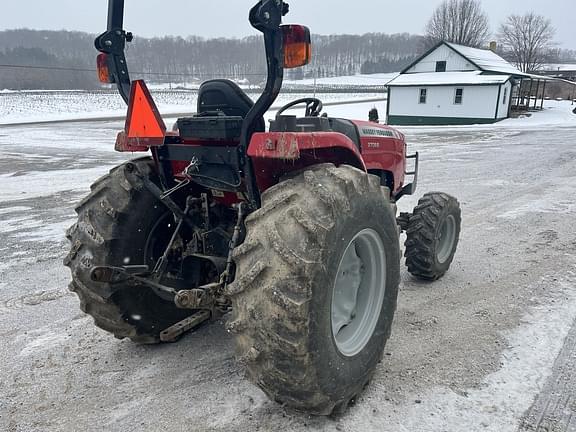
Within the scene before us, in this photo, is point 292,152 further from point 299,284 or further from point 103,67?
point 103,67

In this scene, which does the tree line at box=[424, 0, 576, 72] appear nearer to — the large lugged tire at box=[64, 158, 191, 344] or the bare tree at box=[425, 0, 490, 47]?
the bare tree at box=[425, 0, 490, 47]

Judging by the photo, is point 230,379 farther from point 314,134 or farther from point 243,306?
point 314,134

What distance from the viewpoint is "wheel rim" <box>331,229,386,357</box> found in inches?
107

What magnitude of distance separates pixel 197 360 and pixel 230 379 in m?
0.34

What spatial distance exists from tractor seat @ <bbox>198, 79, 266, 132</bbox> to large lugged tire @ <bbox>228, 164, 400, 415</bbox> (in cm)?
70

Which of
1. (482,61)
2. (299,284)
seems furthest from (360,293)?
(482,61)

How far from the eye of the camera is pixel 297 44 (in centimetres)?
217

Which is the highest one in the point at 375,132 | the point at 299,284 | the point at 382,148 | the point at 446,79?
the point at 446,79

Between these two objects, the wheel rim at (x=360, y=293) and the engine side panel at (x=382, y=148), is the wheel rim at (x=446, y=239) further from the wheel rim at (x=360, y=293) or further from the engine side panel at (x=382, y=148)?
the wheel rim at (x=360, y=293)

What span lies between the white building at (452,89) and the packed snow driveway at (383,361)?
28.2m

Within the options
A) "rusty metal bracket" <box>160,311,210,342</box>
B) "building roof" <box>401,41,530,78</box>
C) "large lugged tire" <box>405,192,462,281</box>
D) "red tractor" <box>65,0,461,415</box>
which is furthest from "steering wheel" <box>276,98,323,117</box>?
"building roof" <box>401,41,530,78</box>

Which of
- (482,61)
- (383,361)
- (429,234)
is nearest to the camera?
(383,361)

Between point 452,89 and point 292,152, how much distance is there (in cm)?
3355

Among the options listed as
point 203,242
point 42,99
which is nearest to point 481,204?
point 203,242
